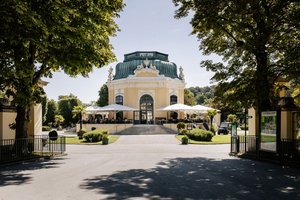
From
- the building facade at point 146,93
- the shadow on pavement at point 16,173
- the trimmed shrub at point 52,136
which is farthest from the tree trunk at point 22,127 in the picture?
the building facade at point 146,93

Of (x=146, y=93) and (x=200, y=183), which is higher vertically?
(x=146, y=93)

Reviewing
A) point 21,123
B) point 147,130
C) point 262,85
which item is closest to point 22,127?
point 21,123

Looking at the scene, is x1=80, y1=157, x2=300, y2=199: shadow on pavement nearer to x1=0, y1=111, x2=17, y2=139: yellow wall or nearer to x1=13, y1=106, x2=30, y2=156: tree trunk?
x1=13, y1=106, x2=30, y2=156: tree trunk

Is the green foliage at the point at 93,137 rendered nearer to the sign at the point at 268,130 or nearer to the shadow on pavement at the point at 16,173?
the shadow on pavement at the point at 16,173

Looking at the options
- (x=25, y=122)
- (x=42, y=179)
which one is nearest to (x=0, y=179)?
(x=42, y=179)

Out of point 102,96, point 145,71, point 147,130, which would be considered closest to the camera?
point 147,130

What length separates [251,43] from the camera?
15383 mm

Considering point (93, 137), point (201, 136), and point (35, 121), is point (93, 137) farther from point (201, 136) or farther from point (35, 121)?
point (201, 136)

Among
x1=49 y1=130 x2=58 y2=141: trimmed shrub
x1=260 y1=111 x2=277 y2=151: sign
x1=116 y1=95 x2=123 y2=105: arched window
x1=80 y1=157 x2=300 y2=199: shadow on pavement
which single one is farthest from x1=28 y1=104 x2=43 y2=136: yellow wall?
x1=116 y1=95 x2=123 y2=105: arched window

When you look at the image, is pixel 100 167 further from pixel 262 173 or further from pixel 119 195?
pixel 262 173

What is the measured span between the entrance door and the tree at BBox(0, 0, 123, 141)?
33.4 metres

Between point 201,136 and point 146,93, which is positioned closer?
point 201,136

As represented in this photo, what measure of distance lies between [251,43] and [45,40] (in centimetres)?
948

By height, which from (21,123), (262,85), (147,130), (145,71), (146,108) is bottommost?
(147,130)
